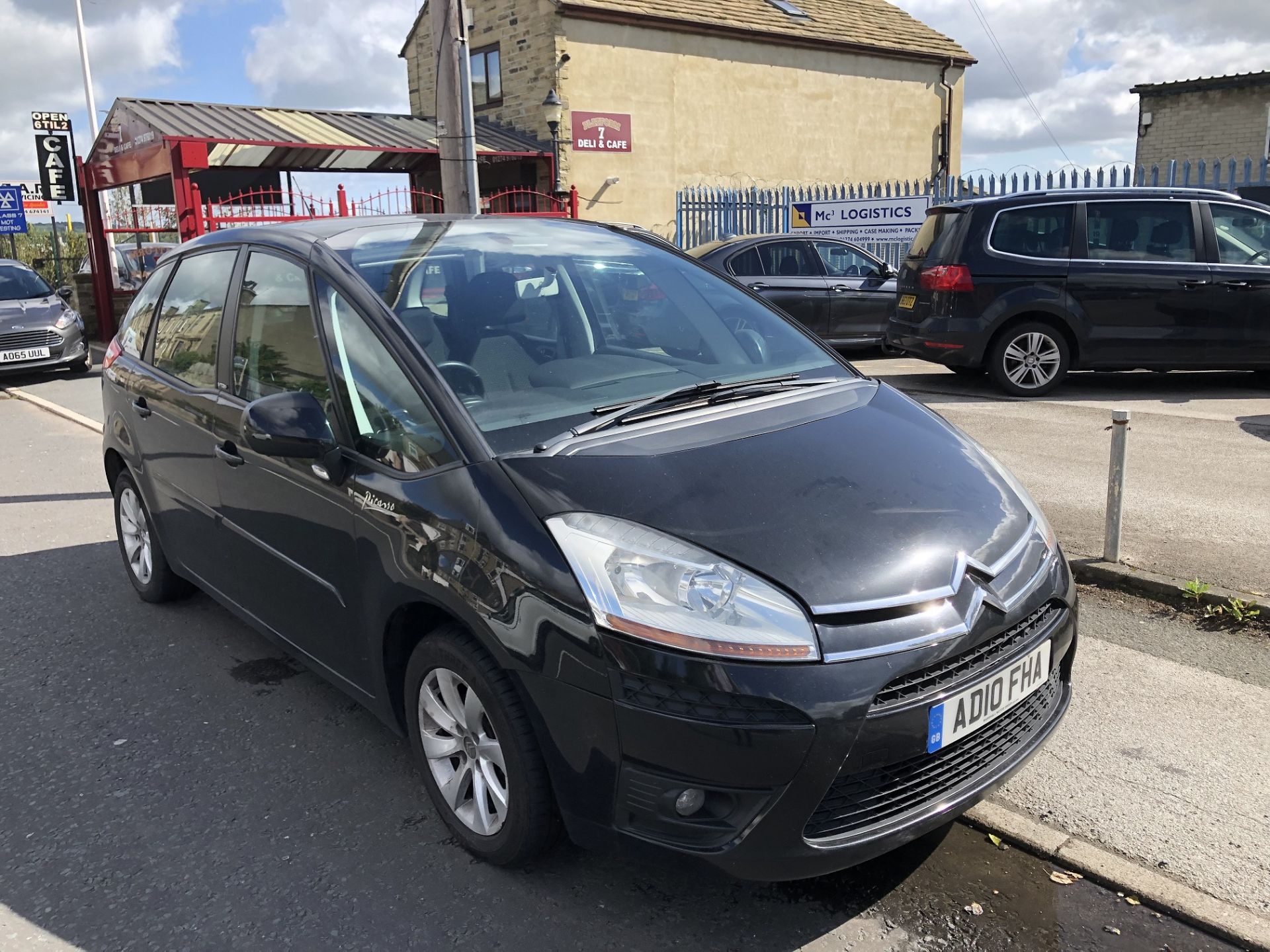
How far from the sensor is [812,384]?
343 centimetres

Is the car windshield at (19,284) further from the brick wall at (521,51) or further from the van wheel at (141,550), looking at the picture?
the van wheel at (141,550)

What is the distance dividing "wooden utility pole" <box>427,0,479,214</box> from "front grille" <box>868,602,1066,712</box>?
559cm

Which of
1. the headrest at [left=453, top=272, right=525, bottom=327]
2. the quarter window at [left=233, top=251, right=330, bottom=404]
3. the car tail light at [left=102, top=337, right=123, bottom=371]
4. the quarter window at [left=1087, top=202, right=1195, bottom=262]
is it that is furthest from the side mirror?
the quarter window at [left=1087, top=202, right=1195, bottom=262]

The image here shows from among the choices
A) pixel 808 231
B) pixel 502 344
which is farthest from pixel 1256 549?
pixel 808 231

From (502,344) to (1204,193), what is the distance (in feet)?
27.1

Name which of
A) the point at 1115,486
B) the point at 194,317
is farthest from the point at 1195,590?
the point at 194,317

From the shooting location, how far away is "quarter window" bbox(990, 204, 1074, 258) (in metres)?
9.11

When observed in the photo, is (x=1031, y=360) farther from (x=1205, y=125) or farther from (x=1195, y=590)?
(x=1205, y=125)

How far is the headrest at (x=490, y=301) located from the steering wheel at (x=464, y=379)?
0.26 metres

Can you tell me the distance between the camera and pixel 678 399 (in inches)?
123

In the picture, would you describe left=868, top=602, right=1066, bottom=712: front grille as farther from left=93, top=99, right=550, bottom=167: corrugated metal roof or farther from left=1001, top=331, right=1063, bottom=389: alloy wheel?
left=93, top=99, right=550, bottom=167: corrugated metal roof

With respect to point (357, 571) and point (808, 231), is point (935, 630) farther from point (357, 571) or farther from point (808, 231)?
point (808, 231)

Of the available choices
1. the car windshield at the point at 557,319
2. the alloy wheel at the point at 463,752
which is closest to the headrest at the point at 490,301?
the car windshield at the point at 557,319

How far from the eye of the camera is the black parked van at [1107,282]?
895 cm
